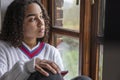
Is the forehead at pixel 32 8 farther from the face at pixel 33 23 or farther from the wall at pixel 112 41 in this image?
the wall at pixel 112 41

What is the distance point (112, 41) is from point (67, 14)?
1.41 m

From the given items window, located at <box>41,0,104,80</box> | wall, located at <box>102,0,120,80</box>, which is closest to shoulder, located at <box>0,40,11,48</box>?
window, located at <box>41,0,104,80</box>

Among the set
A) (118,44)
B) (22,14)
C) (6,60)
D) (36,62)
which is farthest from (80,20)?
(118,44)

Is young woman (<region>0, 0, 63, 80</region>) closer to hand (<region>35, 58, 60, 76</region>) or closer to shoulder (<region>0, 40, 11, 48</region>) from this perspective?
shoulder (<region>0, 40, 11, 48</region>)

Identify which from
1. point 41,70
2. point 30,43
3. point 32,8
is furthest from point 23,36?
point 41,70

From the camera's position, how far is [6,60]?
1229mm

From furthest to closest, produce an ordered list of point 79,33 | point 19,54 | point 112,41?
1. point 79,33
2. point 19,54
3. point 112,41

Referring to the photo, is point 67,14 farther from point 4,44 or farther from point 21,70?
point 21,70

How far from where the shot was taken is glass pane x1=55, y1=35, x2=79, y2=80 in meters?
1.55

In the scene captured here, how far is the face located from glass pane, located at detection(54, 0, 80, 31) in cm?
30

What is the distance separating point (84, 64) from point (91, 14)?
328 mm

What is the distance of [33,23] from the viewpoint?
129 centimetres

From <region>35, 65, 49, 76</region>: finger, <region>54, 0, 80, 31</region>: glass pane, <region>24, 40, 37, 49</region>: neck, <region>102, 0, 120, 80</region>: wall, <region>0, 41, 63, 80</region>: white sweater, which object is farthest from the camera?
<region>54, 0, 80, 31</region>: glass pane

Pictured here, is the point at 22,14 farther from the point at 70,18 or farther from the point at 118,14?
the point at 118,14
